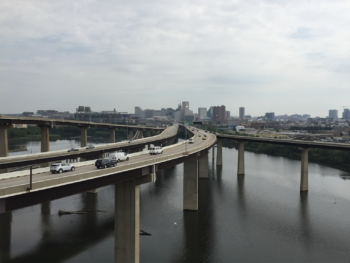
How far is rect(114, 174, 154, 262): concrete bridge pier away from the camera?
21438 mm

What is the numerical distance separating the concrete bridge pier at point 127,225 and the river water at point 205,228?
167 inches

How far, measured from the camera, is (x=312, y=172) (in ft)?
222

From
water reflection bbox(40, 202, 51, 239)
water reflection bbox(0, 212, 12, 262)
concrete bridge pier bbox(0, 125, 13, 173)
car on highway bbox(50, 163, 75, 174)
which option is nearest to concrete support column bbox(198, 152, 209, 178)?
water reflection bbox(40, 202, 51, 239)

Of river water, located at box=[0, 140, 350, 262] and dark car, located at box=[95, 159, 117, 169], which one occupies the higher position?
dark car, located at box=[95, 159, 117, 169]

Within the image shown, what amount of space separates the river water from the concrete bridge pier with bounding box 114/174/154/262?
4.24m

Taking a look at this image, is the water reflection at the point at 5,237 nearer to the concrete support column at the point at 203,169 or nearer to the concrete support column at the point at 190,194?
the concrete support column at the point at 190,194

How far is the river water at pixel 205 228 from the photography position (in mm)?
26484

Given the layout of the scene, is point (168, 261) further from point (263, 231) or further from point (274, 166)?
point (274, 166)

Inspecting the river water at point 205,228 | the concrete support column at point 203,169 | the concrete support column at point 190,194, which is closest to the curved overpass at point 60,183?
the river water at point 205,228

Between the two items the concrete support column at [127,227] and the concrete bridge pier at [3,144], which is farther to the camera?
the concrete bridge pier at [3,144]

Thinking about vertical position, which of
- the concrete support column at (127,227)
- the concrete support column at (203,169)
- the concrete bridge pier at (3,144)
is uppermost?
the concrete bridge pier at (3,144)

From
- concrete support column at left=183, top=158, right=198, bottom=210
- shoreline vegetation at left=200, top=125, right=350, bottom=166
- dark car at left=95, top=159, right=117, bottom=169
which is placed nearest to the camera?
dark car at left=95, top=159, right=117, bottom=169

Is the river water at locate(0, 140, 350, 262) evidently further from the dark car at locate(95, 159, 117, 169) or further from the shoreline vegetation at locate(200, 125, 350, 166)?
the shoreline vegetation at locate(200, 125, 350, 166)

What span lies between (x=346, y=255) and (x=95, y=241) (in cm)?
2533
